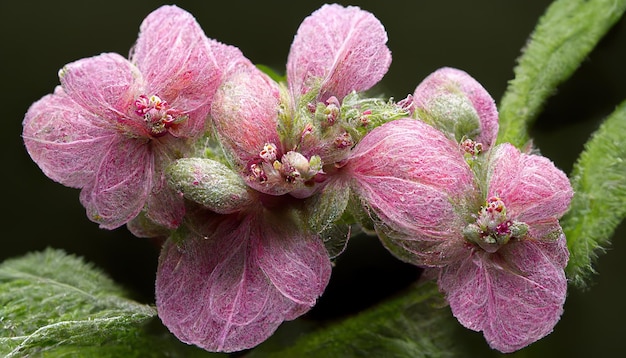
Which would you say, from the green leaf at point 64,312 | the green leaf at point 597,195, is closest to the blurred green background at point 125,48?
the green leaf at point 64,312

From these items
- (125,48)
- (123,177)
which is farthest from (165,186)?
(125,48)

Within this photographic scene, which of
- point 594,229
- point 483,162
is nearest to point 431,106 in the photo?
point 483,162

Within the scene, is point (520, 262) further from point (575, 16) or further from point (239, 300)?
point (575, 16)

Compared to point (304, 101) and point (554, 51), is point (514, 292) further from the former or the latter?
point (554, 51)

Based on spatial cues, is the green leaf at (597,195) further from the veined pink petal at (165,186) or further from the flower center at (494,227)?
the veined pink petal at (165,186)

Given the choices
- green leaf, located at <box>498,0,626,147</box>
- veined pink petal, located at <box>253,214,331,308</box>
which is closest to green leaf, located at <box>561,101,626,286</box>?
green leaf, located at <box>498,0,626,147</box>
